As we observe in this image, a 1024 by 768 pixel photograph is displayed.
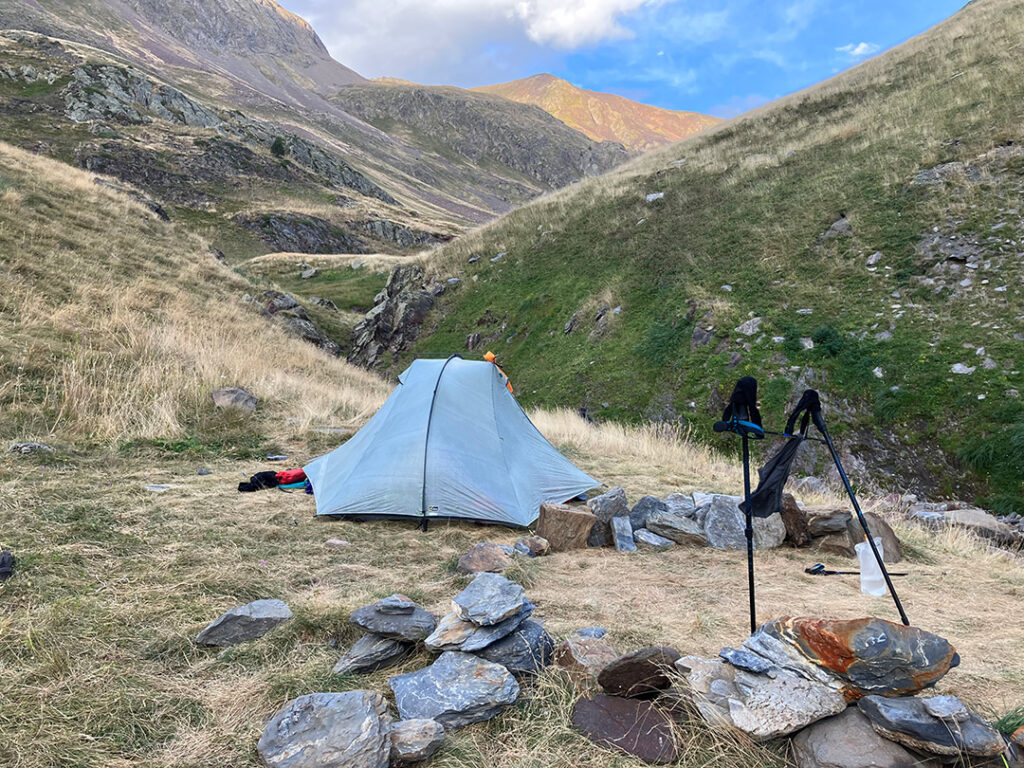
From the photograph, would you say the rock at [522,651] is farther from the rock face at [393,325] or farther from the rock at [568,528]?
the rock face at [393,325]

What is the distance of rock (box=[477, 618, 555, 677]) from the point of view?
3629 millimetres

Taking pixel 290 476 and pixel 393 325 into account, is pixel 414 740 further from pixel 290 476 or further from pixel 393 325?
pixel 393 325

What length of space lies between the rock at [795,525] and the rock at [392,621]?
5417 mm

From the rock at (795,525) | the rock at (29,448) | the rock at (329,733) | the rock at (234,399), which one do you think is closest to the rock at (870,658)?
the rock at (329,733)

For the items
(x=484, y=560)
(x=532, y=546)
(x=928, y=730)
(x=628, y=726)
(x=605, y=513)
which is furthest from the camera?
(x=605, y=513)

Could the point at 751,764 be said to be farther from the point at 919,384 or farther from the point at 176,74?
the point at 176,74

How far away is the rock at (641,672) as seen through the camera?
327 centimetres

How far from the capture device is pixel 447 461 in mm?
7660

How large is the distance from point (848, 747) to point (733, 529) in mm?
4704

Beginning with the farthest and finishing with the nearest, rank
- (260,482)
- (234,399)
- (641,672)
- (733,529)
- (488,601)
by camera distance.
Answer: (234,399)
(260,482)
(733,529)
(488,601)
(641,672)

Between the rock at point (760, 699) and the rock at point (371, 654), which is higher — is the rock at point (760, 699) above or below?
above

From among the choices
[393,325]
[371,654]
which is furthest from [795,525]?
[393,325]

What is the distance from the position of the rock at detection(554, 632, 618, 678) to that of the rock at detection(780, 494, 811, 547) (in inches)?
185

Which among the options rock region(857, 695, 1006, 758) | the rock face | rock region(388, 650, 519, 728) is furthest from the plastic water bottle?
the rock face
